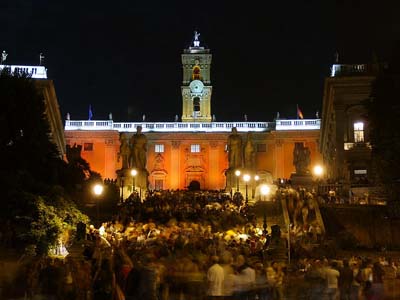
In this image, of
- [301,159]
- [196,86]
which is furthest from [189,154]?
[301,159]

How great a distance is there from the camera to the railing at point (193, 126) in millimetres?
90562

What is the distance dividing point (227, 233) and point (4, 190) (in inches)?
439

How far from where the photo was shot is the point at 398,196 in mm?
38344

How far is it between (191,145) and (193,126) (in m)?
2.55

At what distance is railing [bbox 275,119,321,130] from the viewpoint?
296ft

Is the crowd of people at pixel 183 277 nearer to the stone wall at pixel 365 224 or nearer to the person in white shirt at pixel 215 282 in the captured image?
the person in white shirt at pixel 215 282

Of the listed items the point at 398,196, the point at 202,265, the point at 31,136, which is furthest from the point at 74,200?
the point at 202,265

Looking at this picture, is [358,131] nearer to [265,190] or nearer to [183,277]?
[265,190]

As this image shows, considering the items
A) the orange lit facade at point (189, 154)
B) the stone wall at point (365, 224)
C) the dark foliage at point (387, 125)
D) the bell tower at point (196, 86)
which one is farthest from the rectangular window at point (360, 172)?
the bell tower at point (196, 86)

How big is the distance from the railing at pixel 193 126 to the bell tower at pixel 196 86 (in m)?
3.79

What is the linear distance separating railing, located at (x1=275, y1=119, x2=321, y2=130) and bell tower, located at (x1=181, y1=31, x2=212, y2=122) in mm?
10574

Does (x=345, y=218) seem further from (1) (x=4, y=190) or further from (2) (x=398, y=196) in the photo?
(1) (x=4, y=190)

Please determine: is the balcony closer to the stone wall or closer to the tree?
the stone wall

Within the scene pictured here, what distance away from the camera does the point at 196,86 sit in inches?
3799
